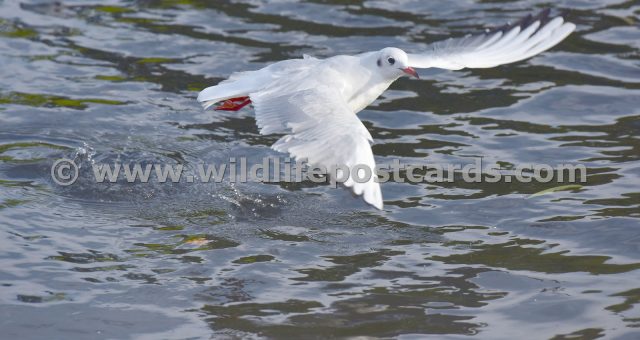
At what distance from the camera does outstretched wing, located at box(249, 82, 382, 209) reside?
6.52 m

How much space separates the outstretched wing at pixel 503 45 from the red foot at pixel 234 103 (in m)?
1.42

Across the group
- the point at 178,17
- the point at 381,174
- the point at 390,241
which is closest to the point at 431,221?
the point at 390,241

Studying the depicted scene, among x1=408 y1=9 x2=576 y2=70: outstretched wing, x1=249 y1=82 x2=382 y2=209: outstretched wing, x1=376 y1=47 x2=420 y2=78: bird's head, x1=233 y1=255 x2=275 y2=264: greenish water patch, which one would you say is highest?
x1=408 y1=9 x2=576 y2=70: outstretched wing

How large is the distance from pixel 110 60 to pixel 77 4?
1.99m

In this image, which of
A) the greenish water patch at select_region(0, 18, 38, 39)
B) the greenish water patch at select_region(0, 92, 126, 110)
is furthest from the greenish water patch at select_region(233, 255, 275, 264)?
the greenish water patch at select_region(0, 18, 38, 39)

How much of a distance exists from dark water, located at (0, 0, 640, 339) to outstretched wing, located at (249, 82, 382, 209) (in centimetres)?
78

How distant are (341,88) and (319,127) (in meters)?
1.07

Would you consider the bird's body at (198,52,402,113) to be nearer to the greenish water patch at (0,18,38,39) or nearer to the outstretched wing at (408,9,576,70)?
the outstretched wing at (408,9,576,70)

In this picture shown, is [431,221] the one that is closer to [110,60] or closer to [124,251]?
[124,251]

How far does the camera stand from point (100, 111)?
9.75 meters

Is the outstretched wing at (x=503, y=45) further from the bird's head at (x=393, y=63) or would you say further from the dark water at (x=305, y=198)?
the dark water at (x=305, y=198)

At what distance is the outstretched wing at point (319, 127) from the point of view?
6523mm

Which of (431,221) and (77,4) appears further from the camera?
(77,4)

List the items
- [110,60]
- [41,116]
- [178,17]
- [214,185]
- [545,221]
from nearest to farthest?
[545,221], [214,185], [41,116], [110,60], [178,17]
